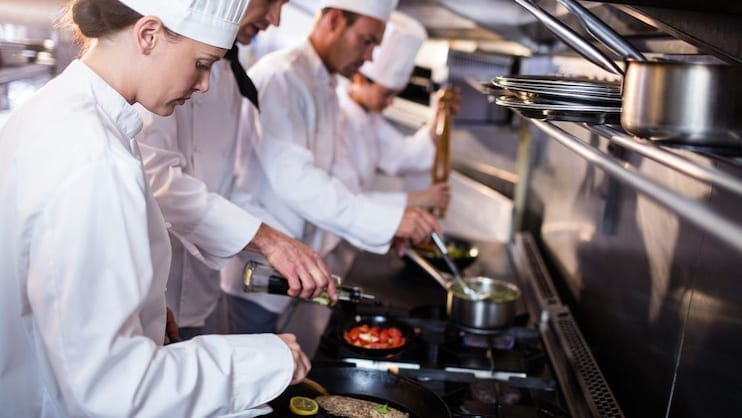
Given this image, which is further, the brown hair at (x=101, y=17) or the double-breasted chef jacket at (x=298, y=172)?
the double-breasted chef jacket at (x=298, y=172)

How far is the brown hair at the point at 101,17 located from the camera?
3.66 feet

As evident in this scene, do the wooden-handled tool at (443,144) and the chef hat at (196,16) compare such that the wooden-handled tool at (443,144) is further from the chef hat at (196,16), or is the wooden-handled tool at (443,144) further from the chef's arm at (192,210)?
the chef hat at (196,16)

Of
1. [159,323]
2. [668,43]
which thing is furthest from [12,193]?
[668,43]

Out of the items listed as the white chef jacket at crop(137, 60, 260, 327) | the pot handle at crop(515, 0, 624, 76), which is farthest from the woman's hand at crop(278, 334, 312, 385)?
the pot handle at crop(515, 0, 624, 76)

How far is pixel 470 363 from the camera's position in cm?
176

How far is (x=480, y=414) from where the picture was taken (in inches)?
57.7

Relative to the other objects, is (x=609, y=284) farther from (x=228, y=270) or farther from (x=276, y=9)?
(x=228, y=270)

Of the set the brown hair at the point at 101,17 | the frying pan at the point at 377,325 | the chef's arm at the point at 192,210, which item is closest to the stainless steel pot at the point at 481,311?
the frying pan at the point at 377,325

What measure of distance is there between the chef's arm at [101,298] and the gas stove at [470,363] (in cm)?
67

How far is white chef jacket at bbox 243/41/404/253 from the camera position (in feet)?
7.39

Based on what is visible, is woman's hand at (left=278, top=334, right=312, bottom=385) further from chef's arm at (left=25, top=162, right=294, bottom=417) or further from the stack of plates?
the stack of plates

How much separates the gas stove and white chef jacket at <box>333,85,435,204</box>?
1176mm

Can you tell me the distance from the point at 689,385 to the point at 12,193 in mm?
1107

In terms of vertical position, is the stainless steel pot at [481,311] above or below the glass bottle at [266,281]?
below
